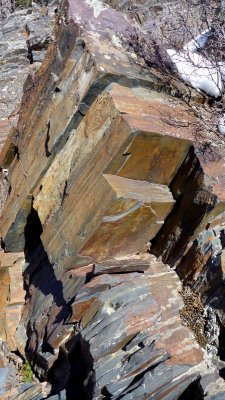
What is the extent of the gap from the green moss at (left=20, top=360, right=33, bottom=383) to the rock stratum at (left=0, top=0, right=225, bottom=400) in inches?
3.3

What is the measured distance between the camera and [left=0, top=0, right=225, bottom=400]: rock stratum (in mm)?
4195

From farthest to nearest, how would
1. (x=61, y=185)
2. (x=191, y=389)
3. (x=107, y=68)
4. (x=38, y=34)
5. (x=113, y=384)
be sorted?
(x=38, y=34) < (x=61, y=185) < (x=107, y=68) < (x=113, y=384) < (x=191, y=389)

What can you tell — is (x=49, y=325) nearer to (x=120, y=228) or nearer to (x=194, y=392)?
(x=120, y=228)

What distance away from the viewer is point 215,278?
4.31m

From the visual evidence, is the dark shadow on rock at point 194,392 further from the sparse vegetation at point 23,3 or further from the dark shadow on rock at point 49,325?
the sparse vegetation at point 23,3

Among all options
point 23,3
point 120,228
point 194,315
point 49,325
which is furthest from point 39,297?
point 23,3

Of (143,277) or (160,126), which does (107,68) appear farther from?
(143,277)

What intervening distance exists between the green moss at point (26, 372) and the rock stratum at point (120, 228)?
85 mm

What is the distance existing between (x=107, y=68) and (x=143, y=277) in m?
2.19

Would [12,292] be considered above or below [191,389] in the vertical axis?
below

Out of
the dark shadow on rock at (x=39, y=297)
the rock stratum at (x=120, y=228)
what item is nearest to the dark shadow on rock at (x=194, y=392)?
the rock stratum at (x=120, y=228)

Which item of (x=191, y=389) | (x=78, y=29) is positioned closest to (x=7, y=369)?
(x=191, y=389)

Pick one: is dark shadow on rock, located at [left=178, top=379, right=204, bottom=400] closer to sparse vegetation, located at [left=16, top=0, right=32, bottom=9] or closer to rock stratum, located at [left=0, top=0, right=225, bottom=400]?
rock stratum, located at [left=0, top=0, right=225, bottom=400]

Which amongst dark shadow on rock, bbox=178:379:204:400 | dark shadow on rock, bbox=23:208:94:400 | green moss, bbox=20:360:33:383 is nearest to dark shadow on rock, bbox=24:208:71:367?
dark shadow on rock, bbox=23:208:94:400
